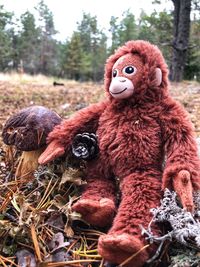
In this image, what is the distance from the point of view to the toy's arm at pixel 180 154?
3.40 feet

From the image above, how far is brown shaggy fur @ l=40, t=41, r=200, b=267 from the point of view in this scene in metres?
1.03

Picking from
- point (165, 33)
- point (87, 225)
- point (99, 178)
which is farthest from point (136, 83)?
point (165, 33)

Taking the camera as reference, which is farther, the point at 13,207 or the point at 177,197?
the point at 13,207

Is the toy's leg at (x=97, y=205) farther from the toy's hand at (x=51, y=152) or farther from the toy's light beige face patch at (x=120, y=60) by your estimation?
the toy's light beige face patch at (x=120, y=60)

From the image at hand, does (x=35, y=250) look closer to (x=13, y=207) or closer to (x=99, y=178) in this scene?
(x=13, y=207)

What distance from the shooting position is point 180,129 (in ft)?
3.92

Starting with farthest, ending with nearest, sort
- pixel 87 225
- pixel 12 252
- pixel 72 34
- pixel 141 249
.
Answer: pixel 72 34, pixel 87 225, pixel 12 252, pixel 141 249

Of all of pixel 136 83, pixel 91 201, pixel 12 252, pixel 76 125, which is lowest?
pixel 12 252

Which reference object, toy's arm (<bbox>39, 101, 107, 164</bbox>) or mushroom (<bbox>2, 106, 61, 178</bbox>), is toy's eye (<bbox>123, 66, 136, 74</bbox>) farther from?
mushroom (<bbox>2, 106, 61, 178</bbox>)

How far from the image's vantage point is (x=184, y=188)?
1028mm

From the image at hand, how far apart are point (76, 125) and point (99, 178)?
0.22 metres

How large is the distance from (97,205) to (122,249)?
0.65 ft

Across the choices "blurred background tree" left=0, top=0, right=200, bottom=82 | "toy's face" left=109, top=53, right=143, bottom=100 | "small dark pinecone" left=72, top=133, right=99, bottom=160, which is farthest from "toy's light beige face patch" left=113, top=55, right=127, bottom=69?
"blurred background tree" left=0, top=0, right=200, bottom=82

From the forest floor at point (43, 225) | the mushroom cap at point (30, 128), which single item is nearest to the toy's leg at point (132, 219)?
the forest floor at point (43, 225)
